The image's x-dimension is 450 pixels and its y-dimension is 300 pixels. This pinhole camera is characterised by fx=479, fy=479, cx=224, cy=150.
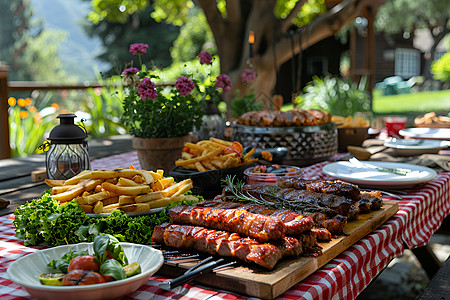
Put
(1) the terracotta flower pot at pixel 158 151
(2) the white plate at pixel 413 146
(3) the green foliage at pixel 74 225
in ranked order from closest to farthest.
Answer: (3) the green foliage at pixel 74 225 < (1) the terracotta flower pot at pixel 158 151 < (2) the white plate at pixel 413 146

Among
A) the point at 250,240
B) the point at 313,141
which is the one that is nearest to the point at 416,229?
the point at 313,141

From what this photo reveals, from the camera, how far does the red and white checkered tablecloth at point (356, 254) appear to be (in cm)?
115

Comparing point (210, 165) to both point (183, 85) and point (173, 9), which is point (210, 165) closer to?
point (183, 85)

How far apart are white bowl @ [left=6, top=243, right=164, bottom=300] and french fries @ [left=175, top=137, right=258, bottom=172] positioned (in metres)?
0.82

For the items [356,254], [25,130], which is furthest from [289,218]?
[25,130]

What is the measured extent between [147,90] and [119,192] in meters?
0.84

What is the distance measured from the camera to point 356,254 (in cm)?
141

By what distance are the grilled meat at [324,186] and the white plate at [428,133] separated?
1.94m

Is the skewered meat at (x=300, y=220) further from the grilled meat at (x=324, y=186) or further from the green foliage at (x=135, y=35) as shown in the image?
the green foliage at (x=135, y=35)

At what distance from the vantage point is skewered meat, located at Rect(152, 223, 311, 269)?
1154 millimetres

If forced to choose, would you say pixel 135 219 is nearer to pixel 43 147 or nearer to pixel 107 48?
pixel 43 147

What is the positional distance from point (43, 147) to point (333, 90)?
8.13m

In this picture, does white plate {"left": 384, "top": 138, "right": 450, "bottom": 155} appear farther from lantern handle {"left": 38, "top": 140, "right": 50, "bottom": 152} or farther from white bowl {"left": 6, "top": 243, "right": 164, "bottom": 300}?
white bowl {"left": 6, "top": 243, "right": 164, "bottom": 300}

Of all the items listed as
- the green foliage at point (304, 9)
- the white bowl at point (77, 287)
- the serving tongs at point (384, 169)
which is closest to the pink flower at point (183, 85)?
the serving tongs at point (384, 169)
